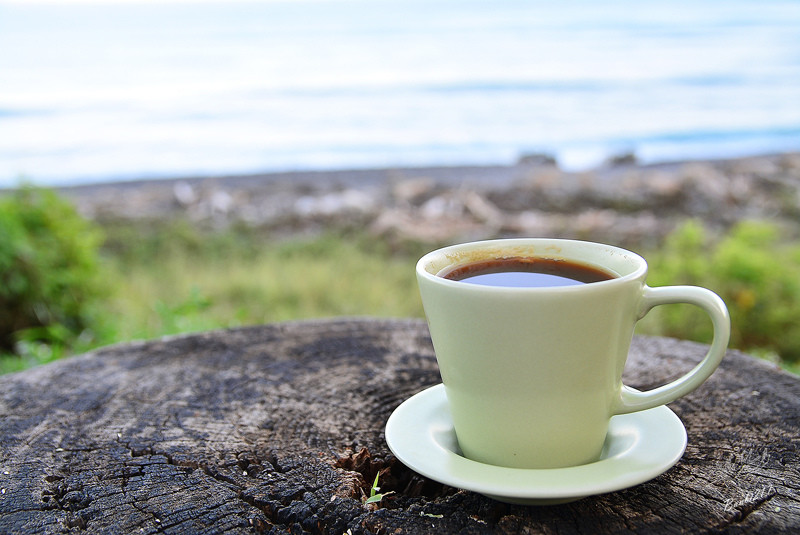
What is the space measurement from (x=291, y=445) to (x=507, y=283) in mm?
540

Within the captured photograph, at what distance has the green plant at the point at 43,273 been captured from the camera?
4125 millimetres

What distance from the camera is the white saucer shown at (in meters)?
1.07

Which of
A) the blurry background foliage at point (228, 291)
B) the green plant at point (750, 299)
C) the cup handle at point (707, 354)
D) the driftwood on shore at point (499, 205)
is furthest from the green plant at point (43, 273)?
the driftwood on shore at point (499, 205)

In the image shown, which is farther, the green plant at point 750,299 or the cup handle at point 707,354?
the green plant at point 750,299

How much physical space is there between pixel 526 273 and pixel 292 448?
57 cm

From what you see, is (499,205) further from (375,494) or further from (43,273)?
(375,494)

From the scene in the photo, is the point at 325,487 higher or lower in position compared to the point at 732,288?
higher

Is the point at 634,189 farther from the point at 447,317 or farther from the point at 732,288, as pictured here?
the point at 447,317

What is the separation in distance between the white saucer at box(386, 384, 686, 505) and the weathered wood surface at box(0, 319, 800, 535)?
0.06 m

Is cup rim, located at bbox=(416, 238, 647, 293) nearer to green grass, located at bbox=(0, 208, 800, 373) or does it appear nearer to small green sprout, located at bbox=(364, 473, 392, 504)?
small green sprout, located at bbox=(364, 473, 392, 504)

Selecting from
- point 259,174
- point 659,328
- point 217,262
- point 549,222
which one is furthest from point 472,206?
point 259,174

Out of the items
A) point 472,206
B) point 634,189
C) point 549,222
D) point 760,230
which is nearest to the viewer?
point 760,230

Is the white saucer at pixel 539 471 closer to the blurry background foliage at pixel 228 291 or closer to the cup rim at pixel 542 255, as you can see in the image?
the cup rim at pixel 542 255

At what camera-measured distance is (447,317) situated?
1.17 metres
